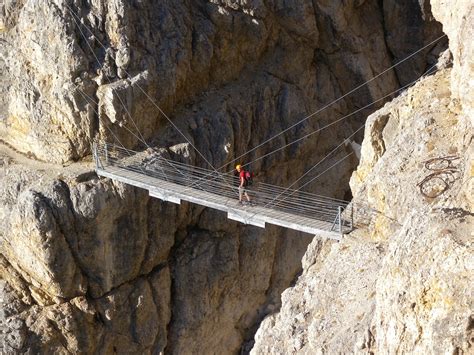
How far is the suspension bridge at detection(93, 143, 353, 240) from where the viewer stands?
1217cm

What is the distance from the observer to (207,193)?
577 inches

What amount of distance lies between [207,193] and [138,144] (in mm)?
3769

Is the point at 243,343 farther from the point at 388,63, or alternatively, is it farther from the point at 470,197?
the point at 470,197

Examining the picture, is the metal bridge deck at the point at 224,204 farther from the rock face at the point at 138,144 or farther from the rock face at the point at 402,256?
the rock face at the point at 138,144

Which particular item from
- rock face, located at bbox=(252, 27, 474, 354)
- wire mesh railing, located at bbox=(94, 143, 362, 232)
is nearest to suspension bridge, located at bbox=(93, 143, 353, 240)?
wire mesh railing, located at bbox=(94, 143, 362, 232)

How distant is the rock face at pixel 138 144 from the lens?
16.6m

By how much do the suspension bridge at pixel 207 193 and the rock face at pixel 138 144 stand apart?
1.86 ft

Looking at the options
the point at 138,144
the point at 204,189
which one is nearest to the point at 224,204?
the point at 204,189

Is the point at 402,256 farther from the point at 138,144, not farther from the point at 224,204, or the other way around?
the point at 138,144

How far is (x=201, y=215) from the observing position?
18828 mm

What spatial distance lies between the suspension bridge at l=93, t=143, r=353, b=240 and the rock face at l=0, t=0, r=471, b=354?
0.57 m

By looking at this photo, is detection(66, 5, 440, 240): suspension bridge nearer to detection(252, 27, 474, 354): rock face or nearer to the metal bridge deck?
the metal bridge deck

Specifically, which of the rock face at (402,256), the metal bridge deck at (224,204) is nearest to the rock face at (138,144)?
the metal bridge deck at (224,204)

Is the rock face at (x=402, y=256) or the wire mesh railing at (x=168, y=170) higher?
the wire mesh railing at (x=168, y=170)
